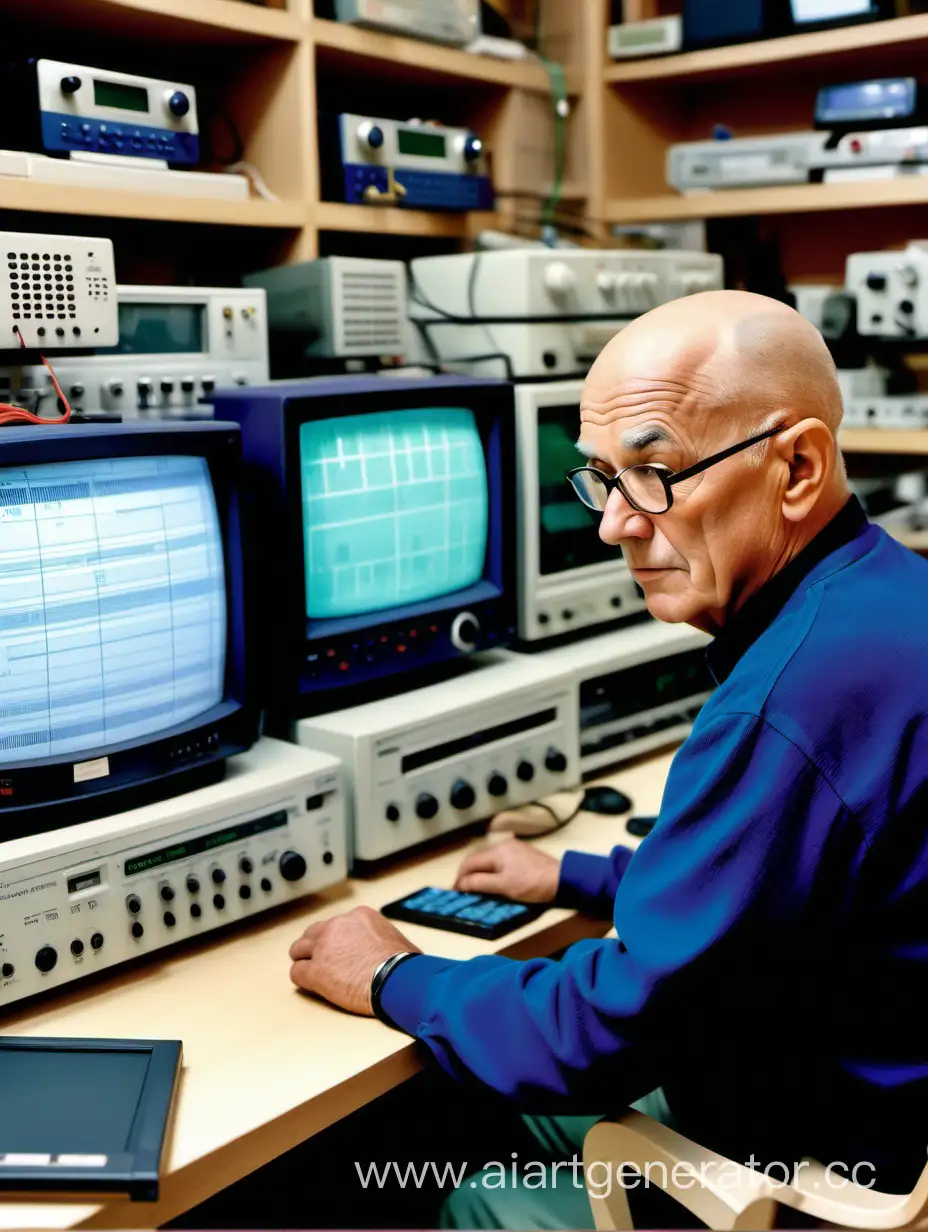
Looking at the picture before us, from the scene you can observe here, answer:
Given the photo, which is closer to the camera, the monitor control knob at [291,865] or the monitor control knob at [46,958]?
the monitor control knob at [46,958]

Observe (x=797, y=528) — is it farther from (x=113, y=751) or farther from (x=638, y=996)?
(x=113, y=751)

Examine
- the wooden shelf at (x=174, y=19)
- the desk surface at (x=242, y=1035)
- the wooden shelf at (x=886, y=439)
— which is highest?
the wooden shelf at (x=174, y=19)

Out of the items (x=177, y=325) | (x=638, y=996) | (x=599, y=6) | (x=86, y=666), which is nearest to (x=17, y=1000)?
(x=86, y=666)

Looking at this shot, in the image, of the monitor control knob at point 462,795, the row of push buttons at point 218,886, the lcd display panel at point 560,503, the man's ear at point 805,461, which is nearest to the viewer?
the man's ear at point 805,461

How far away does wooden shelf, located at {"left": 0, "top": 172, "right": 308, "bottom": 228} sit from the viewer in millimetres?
1771

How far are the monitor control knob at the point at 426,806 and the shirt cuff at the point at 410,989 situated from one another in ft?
1.25

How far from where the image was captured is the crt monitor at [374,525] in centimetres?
165

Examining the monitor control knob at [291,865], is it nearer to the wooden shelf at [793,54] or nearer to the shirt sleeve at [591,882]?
the shirt sleeve at [591,882]

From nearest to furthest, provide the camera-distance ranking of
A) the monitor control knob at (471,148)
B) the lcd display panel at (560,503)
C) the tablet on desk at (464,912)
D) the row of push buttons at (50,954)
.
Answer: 1. the row of push buttons at (50,954)
2. the tablet on desk at (464,912)
3. the lcd display panel at (560,503)
4. the monitor control knob at (471,148)

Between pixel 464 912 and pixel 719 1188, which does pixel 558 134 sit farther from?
pixel 719 1188

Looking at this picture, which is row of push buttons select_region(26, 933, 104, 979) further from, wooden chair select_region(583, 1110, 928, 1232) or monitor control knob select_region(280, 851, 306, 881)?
wooden chair select_region(583, 1110, 928, 1232)

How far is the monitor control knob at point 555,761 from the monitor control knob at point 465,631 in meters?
0.19

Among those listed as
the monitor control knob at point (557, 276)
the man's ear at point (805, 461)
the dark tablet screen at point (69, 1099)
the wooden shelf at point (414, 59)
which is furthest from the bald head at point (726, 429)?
the wooden shelf at point (414, 59)

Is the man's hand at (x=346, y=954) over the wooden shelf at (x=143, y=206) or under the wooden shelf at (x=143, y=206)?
under
